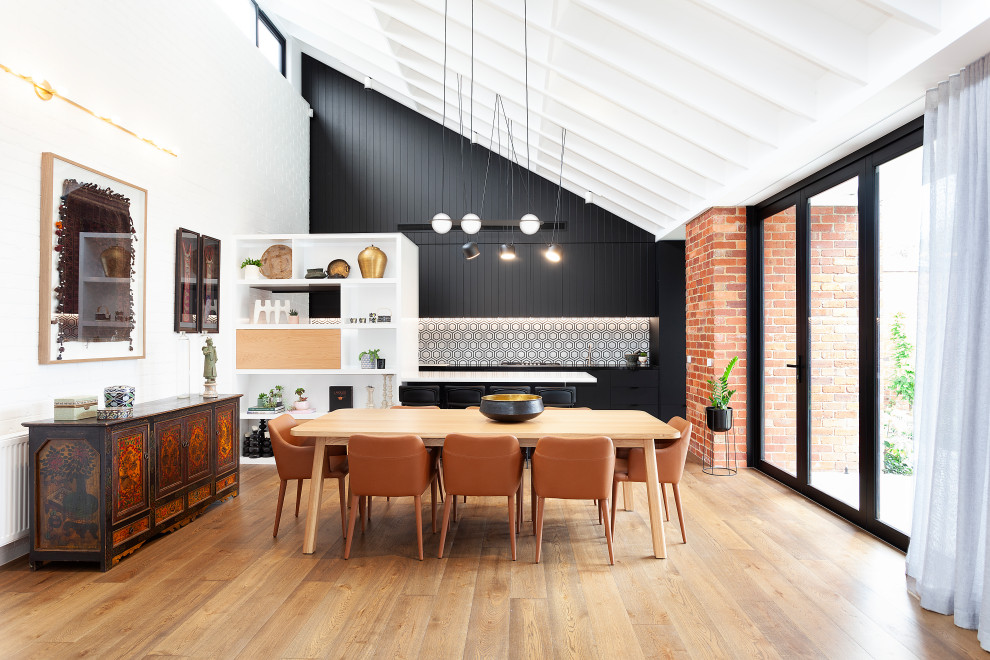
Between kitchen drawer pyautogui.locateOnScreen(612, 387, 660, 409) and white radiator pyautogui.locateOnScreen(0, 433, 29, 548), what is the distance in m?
6.21

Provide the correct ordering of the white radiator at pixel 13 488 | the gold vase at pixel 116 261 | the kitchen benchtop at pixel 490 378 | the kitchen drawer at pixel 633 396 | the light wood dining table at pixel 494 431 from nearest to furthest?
the white radiator at pixel 13 488 → the light wood dining table at pixel 494 431 → the gold vase at pixel 116 261 → the kitchen benchtop at pixel 490 378 → the kitchen drawer at pixel 633 396

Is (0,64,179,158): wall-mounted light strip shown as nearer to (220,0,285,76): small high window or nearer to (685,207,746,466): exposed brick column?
(220,0,285,76): small high window

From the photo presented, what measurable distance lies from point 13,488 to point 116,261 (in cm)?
173

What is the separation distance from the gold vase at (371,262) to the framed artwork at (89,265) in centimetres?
214

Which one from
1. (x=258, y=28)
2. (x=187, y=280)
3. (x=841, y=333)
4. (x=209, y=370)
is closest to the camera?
(x=841, y=333)

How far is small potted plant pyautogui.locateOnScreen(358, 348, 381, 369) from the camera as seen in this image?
643 cm

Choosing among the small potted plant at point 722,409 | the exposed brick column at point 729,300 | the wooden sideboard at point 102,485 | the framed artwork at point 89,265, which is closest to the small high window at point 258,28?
the framed artwork at point 89,265

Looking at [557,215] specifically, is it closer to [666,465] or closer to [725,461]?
[725,461]

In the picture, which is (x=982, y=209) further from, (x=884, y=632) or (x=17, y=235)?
(x=17, y=235)

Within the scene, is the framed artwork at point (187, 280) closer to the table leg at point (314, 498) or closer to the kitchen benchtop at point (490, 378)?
the kitchen benchtop at point (490, 378)

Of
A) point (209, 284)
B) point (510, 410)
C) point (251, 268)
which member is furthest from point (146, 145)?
point (510, 410)

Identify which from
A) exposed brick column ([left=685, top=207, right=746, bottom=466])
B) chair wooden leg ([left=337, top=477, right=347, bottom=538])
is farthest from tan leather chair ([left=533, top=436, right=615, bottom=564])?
exposed brick column ([left=685, top=207, right=746, bottom=466])

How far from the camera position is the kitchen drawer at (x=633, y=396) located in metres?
7.84

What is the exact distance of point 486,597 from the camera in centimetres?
304
